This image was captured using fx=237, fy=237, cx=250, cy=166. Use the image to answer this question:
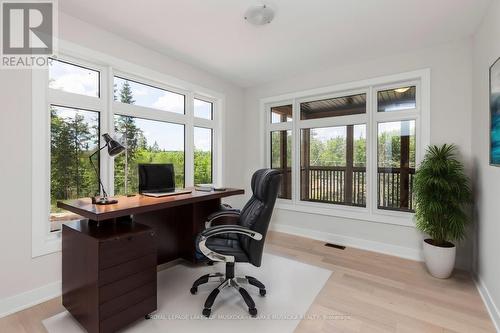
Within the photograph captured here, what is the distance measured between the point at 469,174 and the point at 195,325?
125 inches

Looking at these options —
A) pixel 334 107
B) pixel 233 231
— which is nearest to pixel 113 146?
pixel 233 231

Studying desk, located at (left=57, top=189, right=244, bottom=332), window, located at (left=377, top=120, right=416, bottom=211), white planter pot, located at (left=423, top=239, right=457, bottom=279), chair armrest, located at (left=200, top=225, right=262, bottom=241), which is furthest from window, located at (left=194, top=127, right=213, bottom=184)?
white planter pot, located at (left=423, top=239, right=457, bottom=279)

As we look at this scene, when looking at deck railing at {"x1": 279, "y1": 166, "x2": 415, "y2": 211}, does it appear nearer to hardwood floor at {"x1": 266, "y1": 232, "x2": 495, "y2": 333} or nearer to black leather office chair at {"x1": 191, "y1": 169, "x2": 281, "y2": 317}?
hardwood floor at {"x1": 266, "y1": 232, "x2": 495, "y2": 333}

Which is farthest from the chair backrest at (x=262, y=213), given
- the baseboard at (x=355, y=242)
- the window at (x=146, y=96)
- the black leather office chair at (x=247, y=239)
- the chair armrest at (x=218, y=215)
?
the baseboard at (x=355, y=242)

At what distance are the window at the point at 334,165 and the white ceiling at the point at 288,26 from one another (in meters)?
1.09

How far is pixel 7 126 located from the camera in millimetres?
1932

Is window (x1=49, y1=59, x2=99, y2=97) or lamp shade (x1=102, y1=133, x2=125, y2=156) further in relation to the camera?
window (x1=49, y1=59, x2=99, y2=97)

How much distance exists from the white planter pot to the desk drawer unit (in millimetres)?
2733

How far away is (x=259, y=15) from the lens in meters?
2.20

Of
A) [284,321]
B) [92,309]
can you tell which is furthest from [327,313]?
[92,309]

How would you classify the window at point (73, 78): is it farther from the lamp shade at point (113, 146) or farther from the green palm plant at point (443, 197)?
the green palm plant at point (443, 197)

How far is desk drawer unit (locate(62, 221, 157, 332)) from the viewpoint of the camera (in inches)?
61.9

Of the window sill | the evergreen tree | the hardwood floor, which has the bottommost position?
the hardwood floor

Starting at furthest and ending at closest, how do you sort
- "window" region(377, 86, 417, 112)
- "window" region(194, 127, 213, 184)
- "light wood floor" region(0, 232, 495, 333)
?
"window" region(194, 127, 213, 184)
"window" region(377, 86, 417, 112)
"light wood floor" region(0, 232, 495, 333)
